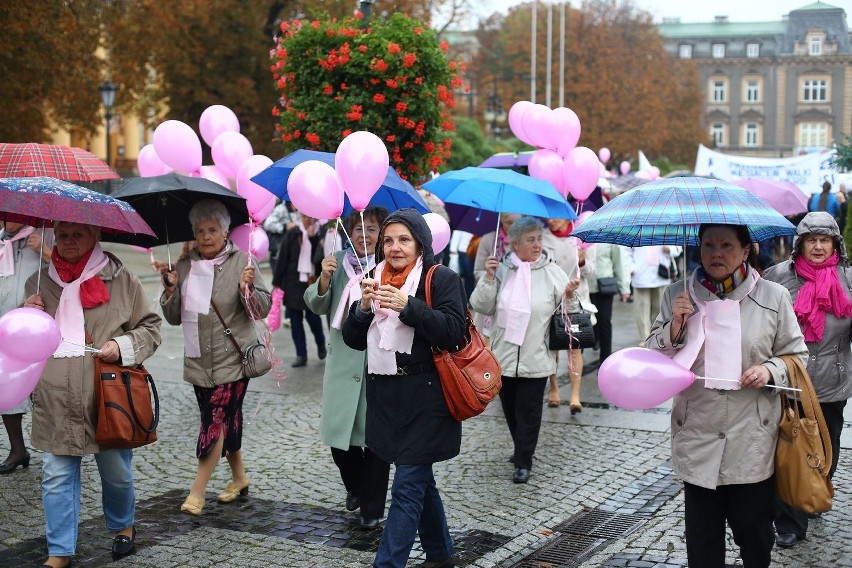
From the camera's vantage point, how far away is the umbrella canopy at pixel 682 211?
14.0 feet

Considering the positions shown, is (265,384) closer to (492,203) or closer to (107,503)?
(492,203)

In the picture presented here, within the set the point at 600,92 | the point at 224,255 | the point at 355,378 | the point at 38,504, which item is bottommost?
the point at 38,504

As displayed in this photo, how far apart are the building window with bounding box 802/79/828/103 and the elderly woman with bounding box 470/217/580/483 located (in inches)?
3785

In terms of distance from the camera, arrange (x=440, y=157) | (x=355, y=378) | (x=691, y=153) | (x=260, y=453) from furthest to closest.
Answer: (x=691, y=153)
(x=440, y=157)
(x=260, y=453)
(x=355, y=378)

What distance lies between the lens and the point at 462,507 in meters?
6.64

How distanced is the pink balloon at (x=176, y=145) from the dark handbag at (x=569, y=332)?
2685mm

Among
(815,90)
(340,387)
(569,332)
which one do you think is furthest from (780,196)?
(815,90)

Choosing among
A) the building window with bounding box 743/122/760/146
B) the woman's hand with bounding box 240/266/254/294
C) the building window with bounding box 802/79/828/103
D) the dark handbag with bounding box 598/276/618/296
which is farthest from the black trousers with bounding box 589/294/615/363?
the building window with bounding box 743/122/760/146

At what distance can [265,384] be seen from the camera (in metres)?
10.8

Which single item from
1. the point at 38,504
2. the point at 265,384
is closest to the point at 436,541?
the point at 38,504

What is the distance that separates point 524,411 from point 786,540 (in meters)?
2.02

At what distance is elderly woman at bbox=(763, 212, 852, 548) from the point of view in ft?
19.5

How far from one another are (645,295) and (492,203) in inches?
209

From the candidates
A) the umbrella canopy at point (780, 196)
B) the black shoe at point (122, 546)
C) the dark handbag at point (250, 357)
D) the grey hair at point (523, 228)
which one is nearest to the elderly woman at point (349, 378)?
the dark handbag at point (250, 357)
